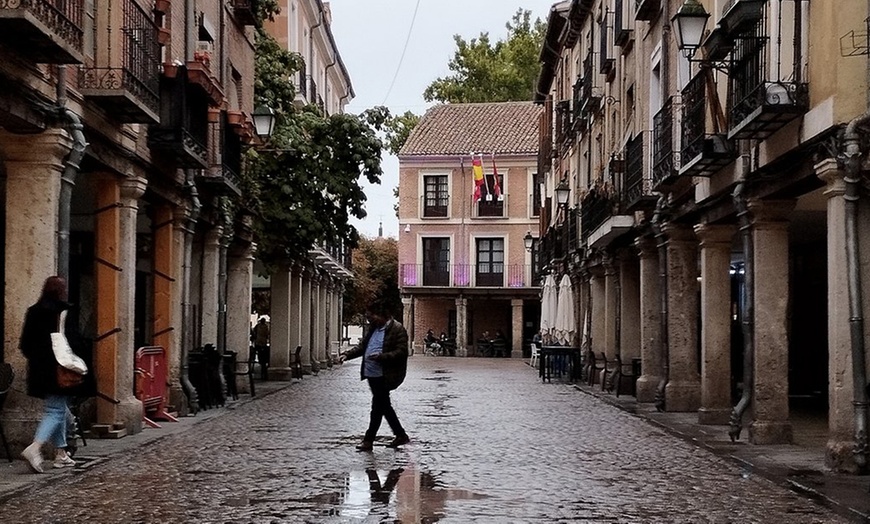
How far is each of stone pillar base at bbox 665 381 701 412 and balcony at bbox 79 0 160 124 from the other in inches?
379

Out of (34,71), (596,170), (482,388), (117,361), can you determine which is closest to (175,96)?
(117,361)

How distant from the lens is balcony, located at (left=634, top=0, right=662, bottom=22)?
23.3m

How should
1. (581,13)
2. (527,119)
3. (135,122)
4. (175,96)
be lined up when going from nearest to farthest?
1. (135,122)
2. (175,96)
3. (581,13)
4. (527,119)

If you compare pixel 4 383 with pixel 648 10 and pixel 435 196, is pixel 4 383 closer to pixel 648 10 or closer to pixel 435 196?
pixel 648 10

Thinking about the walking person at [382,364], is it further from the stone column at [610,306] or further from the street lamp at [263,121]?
the stone column at [610,306]

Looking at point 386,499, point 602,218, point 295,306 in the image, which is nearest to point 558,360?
point 295,306

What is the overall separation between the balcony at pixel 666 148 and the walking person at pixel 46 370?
10.0 metres

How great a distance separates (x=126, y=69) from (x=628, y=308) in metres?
15.1

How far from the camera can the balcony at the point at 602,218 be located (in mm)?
25544

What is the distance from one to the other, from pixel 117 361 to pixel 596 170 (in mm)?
20442

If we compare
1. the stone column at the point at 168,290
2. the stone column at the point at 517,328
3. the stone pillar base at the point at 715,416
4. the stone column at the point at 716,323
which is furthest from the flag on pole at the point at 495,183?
the stone pillar base at the point at 715,416

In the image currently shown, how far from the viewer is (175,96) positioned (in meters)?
17.8

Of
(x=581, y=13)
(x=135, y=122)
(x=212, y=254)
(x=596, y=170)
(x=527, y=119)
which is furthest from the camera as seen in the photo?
(x=527, y=119)

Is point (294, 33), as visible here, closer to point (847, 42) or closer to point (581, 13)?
point (581, 13)
